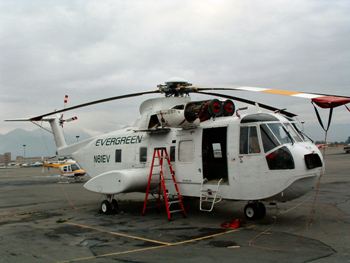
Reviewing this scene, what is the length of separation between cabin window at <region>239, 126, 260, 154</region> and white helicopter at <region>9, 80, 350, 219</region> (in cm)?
3

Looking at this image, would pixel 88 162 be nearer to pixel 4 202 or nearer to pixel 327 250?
pixel 4 202

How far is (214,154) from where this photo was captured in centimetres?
1245

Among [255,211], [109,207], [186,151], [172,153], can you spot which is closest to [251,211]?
[255,211]

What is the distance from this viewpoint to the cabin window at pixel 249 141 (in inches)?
423

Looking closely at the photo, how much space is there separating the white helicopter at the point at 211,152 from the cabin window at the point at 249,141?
3 cm

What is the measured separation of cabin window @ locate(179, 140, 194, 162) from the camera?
1240cm

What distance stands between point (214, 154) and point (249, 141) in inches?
71.5

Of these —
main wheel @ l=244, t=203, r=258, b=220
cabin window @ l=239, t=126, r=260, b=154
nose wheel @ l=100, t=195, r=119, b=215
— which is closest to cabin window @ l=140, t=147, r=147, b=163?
nose wheel @ l=100, t=195, r=119, b=215

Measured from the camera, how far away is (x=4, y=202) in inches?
728

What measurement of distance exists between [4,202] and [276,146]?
13839mm

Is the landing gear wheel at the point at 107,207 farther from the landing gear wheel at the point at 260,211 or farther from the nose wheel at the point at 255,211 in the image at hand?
the landing gear wheel at the point at 260,211

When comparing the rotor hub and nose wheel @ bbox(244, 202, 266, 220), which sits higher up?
the rotor hub

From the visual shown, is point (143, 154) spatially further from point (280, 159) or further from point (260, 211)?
point (280, 159)

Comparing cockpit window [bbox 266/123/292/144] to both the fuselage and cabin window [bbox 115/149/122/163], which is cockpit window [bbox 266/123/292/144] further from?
cabin window [bbox 115/149/122/163]
